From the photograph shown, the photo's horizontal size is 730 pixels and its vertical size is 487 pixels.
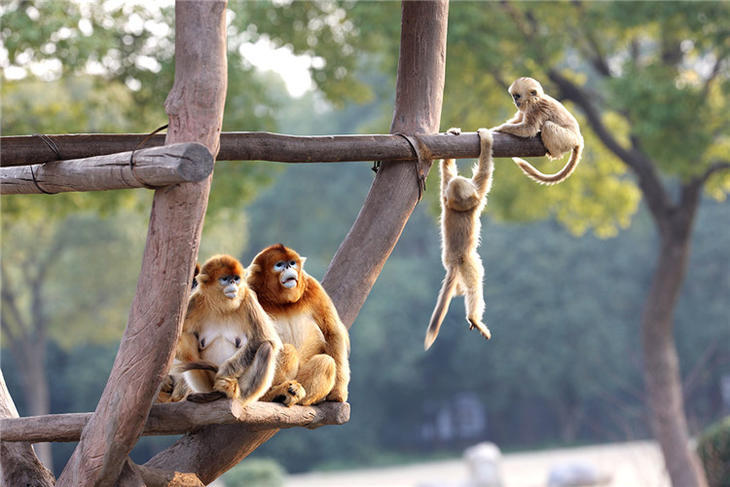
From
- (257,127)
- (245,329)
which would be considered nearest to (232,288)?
(245,329)

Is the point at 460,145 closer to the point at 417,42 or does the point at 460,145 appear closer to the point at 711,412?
the point at 417,42

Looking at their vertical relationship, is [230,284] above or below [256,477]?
above

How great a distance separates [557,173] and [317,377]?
1.31 meters

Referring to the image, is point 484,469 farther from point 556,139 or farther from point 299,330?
point 299,330

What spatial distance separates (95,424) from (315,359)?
0.78 meters

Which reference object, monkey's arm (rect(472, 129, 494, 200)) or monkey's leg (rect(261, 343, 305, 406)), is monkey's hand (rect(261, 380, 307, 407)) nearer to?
monkey's leg (rect(261, 343, 305, 406))

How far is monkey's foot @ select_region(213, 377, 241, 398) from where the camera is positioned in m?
2.75

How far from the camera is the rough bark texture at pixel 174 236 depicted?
253 centimetres

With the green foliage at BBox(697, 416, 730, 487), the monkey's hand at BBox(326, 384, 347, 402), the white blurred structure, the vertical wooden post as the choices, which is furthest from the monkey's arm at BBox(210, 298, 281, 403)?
the white blurred structure

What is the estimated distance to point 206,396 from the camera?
2730 millimetres

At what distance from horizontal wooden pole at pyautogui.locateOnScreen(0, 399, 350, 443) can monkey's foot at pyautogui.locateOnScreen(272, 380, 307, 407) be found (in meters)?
0.03

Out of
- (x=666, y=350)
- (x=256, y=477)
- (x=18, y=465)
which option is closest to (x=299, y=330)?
(x=18, y=465)

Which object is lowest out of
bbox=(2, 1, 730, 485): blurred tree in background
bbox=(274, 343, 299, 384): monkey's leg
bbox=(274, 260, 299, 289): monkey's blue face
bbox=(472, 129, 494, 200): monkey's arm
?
bbox=(274, 343, 299, 384): monkey's leg

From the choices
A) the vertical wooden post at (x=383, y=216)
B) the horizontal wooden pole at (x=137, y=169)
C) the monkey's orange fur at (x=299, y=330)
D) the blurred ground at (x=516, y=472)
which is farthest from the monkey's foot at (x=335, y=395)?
the blurred ground at (x=516, y=472)
